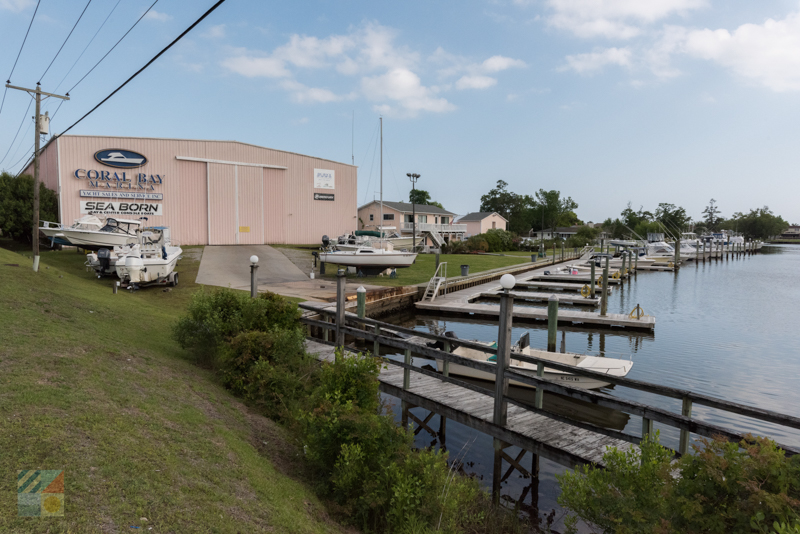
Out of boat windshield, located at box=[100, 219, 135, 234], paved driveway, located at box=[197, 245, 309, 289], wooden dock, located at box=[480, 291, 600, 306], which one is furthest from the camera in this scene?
boat windshield, located at box=[100, 219, 135, 234]

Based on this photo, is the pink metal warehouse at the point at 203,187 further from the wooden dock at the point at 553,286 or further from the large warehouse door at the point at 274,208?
the wooden dock at the point at 553,286

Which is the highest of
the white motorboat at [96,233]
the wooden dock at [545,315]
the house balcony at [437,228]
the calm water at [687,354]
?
the house balcony at [437,228]

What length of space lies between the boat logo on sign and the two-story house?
3183cm

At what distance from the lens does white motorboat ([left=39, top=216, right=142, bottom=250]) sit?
27094 mm

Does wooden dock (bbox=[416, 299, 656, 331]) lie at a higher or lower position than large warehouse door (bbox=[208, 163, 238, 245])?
lower

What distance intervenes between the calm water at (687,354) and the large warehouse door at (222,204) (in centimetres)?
2348

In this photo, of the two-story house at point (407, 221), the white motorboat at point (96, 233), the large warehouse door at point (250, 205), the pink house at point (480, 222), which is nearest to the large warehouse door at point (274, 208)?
the large warehouse door at point (250, 205)

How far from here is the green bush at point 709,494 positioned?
3.32m

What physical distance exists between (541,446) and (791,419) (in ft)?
10.7

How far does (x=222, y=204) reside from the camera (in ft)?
137

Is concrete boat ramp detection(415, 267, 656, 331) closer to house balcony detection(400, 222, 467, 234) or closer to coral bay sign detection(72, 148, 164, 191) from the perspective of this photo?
coral bay sign detection(72, 148, 164, 191)

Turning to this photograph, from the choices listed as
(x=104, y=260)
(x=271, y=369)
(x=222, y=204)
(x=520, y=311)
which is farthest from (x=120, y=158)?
(x=271, y=369)

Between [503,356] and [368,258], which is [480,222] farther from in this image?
[503,356]

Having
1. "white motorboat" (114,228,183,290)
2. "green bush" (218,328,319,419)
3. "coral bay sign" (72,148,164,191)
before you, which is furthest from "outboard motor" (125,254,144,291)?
"coral bay sign" (72,148,164,191)
